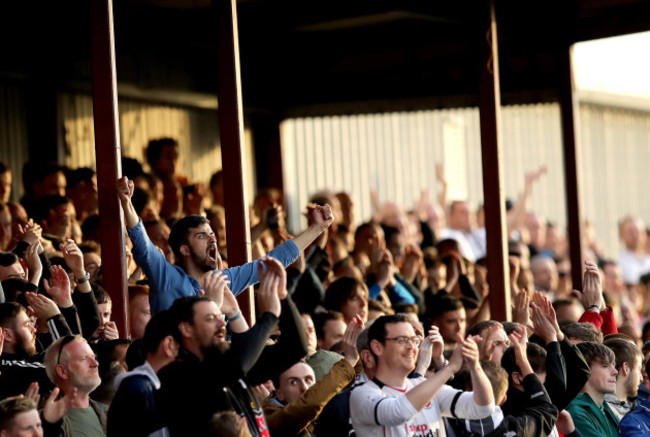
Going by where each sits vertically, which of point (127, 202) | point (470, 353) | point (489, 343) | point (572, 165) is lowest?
point (489, 343)

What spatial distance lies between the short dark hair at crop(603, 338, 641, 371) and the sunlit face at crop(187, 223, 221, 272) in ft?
9.35

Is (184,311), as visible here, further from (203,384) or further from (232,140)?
(232,140)

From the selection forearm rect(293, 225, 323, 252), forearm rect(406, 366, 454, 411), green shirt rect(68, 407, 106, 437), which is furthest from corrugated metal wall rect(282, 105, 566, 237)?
green shirt rect(68, 407, 106, 437)

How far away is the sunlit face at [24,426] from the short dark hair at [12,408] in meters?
0.01

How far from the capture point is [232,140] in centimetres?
830

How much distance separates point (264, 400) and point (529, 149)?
1404 cm

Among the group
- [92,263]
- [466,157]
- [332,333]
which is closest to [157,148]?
[92,263]

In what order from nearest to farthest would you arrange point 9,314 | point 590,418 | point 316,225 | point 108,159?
point 9,314, point 108,159, point 316,225, point 590,418

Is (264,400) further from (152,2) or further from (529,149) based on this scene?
(529,149)

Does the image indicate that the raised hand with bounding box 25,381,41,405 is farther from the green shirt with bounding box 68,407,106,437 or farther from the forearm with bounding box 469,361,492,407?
the forearm with bounding box 469,361,492,407

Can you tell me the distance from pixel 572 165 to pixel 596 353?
396 cm

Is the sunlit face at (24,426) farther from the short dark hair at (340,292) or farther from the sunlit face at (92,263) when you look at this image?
the short dark hair at (340,292)

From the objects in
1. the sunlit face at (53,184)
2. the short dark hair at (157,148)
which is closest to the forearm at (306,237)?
the sunlit face at (53,184)

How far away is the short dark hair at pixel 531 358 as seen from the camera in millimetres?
7539
